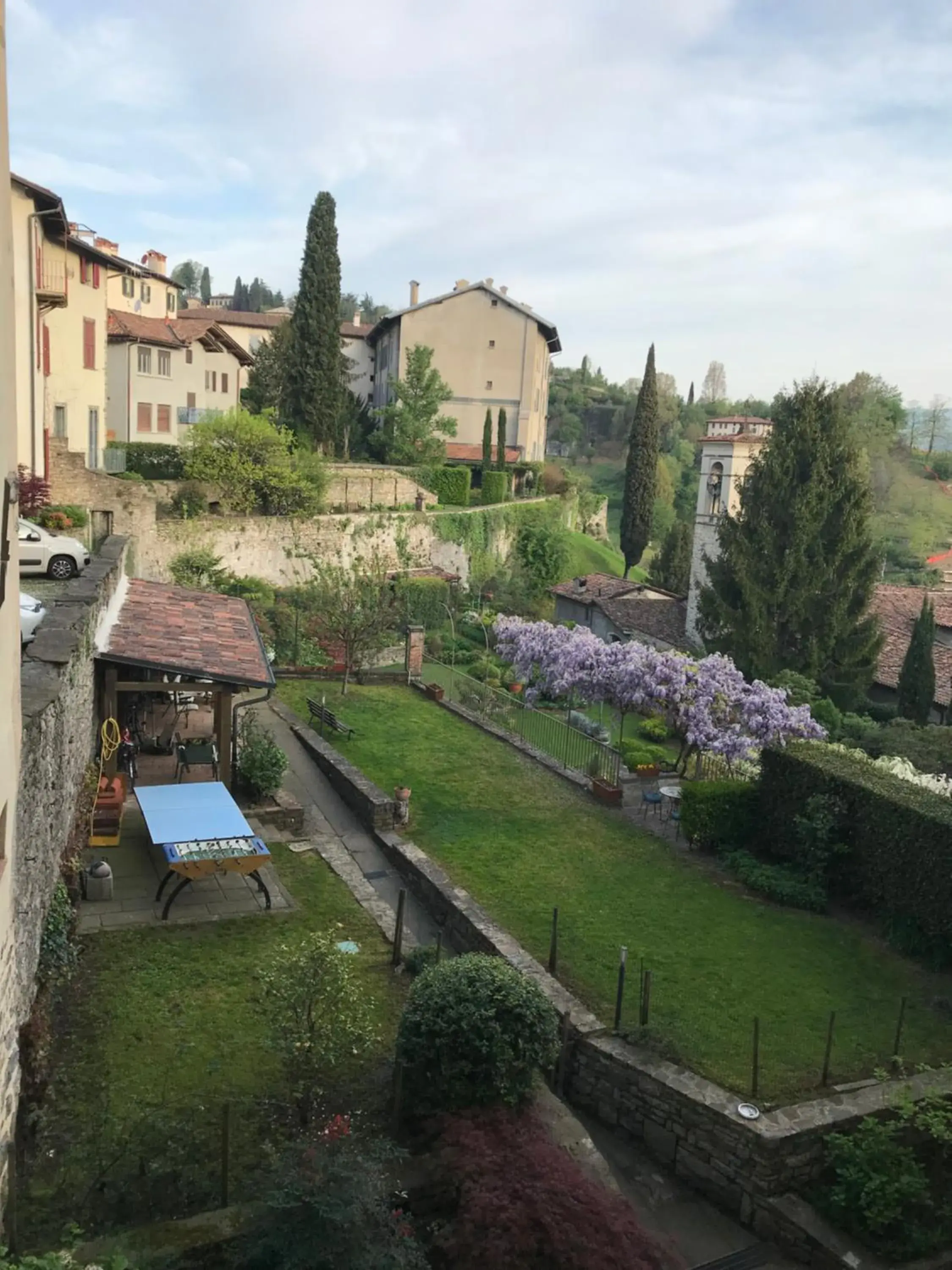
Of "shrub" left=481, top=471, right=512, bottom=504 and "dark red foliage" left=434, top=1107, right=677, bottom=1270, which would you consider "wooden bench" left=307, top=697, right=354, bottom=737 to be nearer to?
"dark red foliage" left=434, top=1107, right=677, bottom=1270

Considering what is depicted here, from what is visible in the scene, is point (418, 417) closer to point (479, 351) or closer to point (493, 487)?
point (493, 487)

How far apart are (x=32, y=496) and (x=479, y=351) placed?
142ft

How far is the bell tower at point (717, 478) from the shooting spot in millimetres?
36656

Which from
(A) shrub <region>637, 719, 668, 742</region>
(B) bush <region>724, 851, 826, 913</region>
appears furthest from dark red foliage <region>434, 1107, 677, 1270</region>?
(A) shrub <region>637, 719, 668, 742</region>

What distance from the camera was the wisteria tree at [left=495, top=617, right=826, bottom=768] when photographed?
17.9 m

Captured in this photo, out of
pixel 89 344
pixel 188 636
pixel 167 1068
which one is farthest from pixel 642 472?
pixel 167 1068

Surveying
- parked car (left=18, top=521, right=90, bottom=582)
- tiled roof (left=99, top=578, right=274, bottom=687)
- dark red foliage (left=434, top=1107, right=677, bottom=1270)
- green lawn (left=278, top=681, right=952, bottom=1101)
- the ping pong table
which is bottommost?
green lawn (left=278, top=681, right=952, bottom=1101)

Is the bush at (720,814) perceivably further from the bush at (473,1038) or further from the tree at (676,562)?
the tree at (676,562)

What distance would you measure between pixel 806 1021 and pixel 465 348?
5228cm

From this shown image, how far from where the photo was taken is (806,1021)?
1043cm

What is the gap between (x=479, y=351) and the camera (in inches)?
2277

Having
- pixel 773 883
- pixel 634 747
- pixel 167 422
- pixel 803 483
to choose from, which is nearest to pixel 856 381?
pixel 803 483

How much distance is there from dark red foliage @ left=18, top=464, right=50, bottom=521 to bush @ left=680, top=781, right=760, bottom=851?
13.5 metres

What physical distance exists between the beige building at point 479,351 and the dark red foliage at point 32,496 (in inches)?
1568
